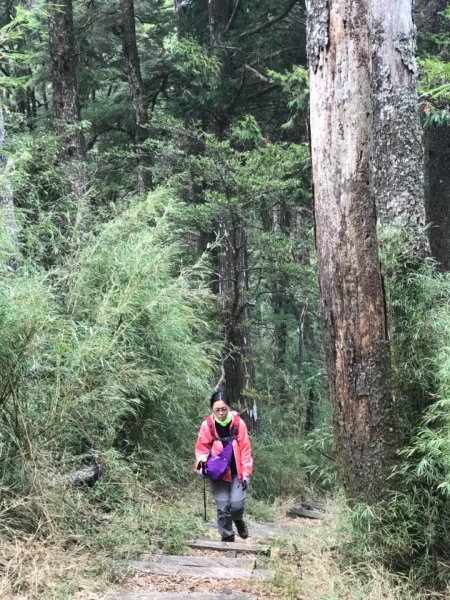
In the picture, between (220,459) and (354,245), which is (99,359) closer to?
(220,459)

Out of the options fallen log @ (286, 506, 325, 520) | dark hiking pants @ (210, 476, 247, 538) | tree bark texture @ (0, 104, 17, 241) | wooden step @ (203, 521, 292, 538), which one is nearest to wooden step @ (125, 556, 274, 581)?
dark hiking pants @ (210, 476, 247, 538)

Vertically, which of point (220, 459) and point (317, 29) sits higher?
point (317, 29)

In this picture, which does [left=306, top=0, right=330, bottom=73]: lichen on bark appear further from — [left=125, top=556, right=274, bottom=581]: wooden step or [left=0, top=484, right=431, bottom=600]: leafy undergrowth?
[left=125, top=556, right=274, bottom=581]: wooden step

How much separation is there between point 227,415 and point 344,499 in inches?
54.0

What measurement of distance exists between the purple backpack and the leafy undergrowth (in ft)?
2.18

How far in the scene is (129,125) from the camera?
13195 millimetres

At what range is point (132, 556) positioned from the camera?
15.2 ft

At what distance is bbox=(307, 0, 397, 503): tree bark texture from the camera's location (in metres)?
4.33

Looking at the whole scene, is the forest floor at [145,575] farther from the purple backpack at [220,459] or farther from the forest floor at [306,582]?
the purple backpack at [220,459]

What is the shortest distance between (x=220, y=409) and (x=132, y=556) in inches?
57.9

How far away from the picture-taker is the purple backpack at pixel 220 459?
Result: 5418 millimetres

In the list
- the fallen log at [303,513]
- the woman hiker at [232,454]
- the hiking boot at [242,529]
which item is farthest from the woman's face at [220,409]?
the fallen log at [303,513]

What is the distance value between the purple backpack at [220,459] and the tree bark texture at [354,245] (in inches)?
52.5

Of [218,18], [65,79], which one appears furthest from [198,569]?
[218,18]
